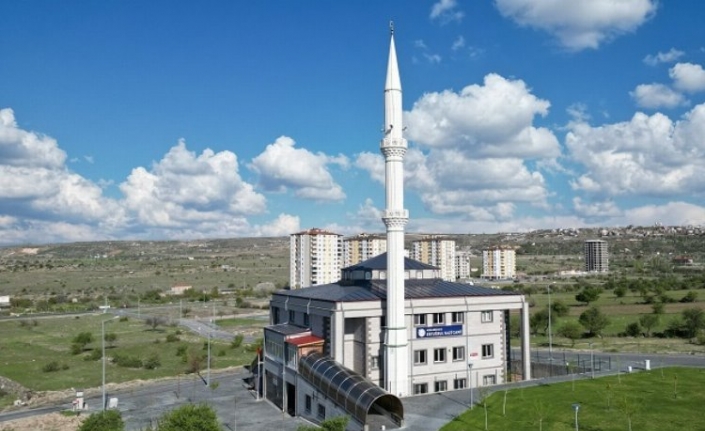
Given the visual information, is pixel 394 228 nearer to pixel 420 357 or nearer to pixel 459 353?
pixel 420 357

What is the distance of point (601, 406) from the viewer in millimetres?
45281

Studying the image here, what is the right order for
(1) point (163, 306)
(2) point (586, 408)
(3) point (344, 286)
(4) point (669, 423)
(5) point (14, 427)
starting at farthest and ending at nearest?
(1) point (163, 306)
(3) point (344, 286)
(5) point (14, 427)
(2) point (586, 408)
(4) point (669, 423)

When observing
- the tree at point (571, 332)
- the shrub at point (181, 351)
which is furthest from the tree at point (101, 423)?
the tree at point (571, 332)

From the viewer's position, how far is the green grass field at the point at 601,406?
40.7m

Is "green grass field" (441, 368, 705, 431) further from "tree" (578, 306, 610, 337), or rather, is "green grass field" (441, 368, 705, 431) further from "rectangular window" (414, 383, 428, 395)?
"tree" (578, 306, 610, 337)

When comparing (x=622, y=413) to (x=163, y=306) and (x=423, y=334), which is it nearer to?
(x=423, y=334)

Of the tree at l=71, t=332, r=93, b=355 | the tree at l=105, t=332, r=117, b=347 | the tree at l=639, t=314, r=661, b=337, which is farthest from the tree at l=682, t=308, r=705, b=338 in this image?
the tree at l=71, t=332, r=93, b=355

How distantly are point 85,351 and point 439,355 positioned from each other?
196 feet

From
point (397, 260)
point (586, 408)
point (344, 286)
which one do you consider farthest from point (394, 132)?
point (586, 408)

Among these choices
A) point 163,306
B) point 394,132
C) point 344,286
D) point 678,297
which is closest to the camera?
point 394,132

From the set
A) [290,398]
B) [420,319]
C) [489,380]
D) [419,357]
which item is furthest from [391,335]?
[489,380]

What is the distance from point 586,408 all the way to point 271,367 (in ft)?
93.9

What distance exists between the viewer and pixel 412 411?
46.5 meters

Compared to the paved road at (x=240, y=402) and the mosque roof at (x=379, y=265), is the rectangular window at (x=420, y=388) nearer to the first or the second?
the paved road at (x=240, y=402)
